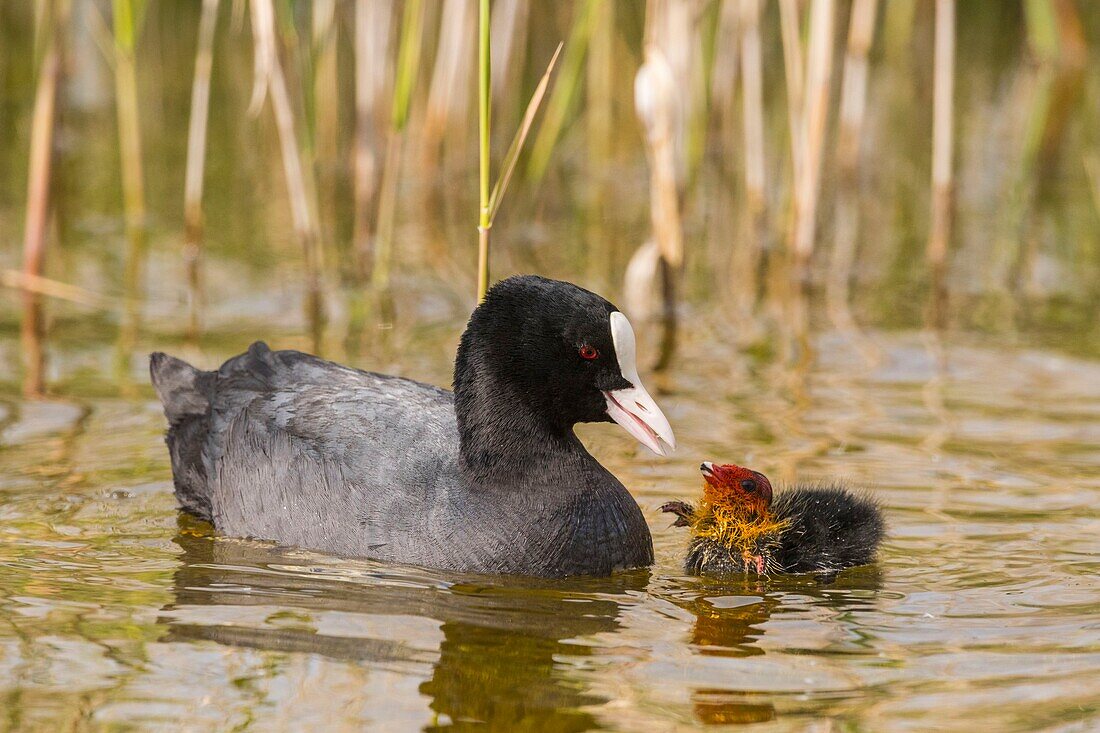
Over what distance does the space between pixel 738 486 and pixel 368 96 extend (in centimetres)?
375

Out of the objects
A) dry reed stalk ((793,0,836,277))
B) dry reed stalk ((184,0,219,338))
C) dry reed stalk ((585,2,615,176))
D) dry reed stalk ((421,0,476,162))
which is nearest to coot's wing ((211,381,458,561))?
dry reed stalk ((184,0,219,338))

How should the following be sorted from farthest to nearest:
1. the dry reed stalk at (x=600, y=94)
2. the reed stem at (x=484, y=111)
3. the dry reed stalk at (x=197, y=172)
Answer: the dry reed stalk at (x=600, y=94) < the dry reed stalk at (x=197, y=172) < the reed stem at (x=484, y=111)

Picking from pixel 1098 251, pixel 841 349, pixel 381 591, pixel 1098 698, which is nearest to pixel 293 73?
pixel 841 349

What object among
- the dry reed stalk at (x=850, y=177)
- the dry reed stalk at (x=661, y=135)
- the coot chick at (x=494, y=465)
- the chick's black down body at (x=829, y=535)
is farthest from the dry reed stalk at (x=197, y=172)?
the chick's black down body at (x=829, y=535)

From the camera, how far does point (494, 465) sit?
4.12 meters

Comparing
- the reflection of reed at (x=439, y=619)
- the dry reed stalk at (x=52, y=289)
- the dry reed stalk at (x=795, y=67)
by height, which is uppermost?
the dry reed stalk at (x=795, y=67)

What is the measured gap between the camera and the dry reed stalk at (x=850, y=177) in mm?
6945

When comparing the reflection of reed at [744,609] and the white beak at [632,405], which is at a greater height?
the white beak at [632,405]

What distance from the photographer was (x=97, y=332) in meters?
6.50

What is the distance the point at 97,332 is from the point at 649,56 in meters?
2.56

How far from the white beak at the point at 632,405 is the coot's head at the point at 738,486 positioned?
156mm

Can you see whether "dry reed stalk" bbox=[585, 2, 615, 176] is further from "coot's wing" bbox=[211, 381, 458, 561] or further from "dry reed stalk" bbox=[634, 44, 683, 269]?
"coot's wing" bbox=[211, 381, 458, 561]

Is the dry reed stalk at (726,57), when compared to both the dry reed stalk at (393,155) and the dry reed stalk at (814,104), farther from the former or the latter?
the dry reed stalk at (393,155)

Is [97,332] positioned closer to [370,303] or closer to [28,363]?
[28,363]
